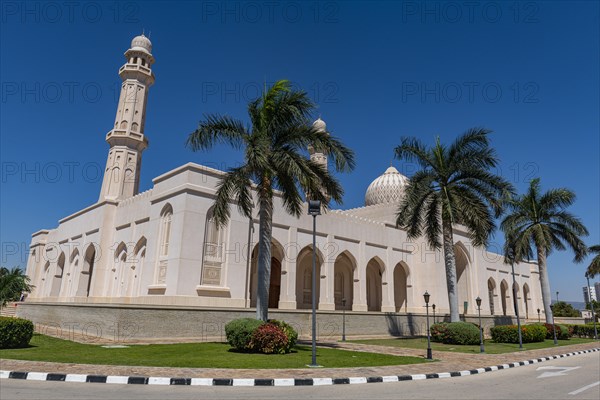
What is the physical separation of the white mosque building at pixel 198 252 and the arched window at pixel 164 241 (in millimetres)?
58

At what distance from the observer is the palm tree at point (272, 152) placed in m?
15.6

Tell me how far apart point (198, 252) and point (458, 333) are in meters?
13.9

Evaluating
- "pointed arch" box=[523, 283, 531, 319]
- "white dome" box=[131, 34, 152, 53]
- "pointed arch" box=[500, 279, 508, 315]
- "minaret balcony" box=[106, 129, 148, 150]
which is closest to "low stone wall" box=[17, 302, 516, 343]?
"minaret balcony" box=[106, 129, 148, 150]

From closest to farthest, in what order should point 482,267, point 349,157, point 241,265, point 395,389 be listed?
point 395,389 → point 349,157 → point 241,265 → point 482,267

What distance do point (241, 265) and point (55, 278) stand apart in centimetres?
2221

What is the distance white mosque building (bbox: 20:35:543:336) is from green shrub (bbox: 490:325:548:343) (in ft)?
22.2

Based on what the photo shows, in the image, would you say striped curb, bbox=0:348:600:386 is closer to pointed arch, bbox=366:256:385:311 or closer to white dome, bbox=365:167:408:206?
pointed arch, bbox=366:256:385:311

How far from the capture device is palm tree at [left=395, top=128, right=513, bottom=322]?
877 inches

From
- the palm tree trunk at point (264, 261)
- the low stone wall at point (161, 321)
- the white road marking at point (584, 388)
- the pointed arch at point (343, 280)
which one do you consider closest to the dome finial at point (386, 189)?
the pointed arch at point (343, 280)

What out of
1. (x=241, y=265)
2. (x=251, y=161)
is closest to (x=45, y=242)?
(x=241, y=265)

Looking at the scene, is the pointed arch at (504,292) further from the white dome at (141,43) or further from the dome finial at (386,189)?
the white dome at (141,43)

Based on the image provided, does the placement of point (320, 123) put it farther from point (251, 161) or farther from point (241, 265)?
point (251, 161)

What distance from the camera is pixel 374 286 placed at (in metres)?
37.1

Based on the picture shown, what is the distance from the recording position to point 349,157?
16.5 metres
